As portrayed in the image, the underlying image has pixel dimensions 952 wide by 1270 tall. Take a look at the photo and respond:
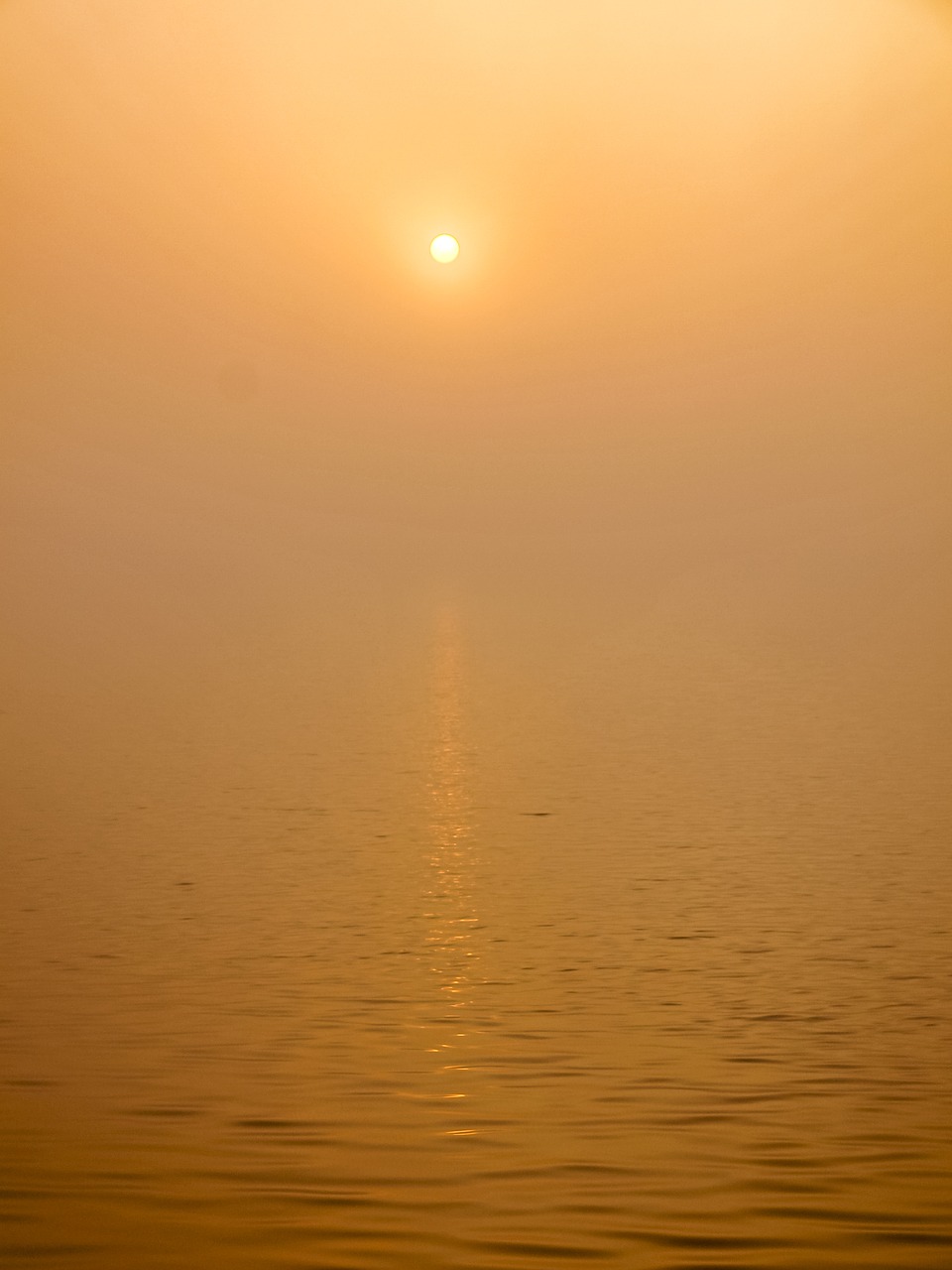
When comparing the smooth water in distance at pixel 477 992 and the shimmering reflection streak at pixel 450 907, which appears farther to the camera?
the shimmering reflection streak at pixel 450 907

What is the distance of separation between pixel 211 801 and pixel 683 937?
5.08 meters

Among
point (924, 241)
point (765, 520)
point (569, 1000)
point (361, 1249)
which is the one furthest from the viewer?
point (765, 520)

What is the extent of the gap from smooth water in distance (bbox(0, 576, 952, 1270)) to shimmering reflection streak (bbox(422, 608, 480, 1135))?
0.03m

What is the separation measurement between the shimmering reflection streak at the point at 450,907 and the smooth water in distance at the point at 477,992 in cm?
3

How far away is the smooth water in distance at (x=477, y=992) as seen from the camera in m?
4.18

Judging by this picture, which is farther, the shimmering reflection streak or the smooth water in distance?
the shimmering reflection streak

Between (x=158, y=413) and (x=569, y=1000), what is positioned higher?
(x=158, y=413)

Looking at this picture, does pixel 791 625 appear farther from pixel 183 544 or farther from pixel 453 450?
pixel 453 450

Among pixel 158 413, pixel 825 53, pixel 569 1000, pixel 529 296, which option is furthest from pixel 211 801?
pixel 158 413

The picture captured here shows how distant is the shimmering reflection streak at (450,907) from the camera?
5.79 meters

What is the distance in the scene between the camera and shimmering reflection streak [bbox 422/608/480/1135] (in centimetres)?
579

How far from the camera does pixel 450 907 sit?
27.7 feet

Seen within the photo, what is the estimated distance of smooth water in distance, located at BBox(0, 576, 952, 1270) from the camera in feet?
13.7

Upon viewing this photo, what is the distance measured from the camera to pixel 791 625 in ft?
107
